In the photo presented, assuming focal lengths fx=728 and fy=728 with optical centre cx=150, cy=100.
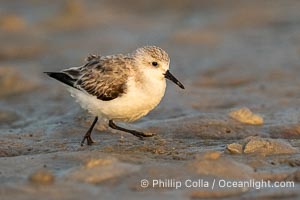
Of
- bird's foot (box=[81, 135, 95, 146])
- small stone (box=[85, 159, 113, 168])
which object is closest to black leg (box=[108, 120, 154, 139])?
bird's foot (box=[81, 135, 95, 146])

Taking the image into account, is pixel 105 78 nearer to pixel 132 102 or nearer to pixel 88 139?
pixel 132 102

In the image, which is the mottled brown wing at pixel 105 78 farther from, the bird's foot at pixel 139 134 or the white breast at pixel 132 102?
the bird's foot at pixel 139 134

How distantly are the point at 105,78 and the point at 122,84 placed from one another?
268mm

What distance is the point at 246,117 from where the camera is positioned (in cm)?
895

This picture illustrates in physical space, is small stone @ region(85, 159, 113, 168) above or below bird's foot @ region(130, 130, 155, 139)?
below

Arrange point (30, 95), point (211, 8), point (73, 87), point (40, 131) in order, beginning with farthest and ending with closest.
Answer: point (211, 8), point (30, 95), point (40, 131), point (73, 87)

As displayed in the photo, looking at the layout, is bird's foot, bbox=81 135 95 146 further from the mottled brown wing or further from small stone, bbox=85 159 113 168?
small stone, bbox=85 159 113 168

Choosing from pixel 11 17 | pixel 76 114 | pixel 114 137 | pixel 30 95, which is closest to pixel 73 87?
pixel 114 137

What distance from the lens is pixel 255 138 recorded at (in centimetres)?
750

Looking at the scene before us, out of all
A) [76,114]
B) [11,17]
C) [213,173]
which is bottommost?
[213,173]

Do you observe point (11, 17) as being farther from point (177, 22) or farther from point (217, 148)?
point (217, 148)

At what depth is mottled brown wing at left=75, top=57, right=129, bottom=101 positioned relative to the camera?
7.70m

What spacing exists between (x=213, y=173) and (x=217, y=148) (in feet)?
4.37

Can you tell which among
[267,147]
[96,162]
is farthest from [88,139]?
[267,147]
